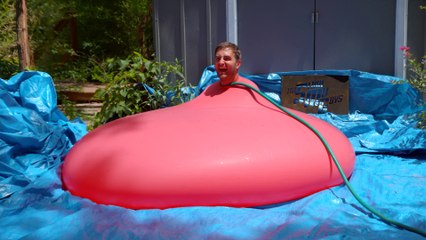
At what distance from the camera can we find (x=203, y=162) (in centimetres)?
194

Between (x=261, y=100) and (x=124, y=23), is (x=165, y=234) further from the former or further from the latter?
(x=124, y=23)

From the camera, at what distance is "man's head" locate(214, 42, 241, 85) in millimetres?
2590

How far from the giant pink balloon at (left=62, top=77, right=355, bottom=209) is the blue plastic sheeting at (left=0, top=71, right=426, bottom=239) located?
66 millimetres

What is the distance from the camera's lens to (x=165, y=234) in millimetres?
1722

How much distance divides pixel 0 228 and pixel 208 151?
1004 millimetres

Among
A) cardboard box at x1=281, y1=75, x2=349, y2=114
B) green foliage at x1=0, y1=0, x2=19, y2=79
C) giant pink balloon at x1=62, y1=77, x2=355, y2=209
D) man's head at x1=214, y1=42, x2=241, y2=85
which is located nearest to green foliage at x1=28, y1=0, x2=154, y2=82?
green foliage at x1=0, y1=0, x2=19, y2=79

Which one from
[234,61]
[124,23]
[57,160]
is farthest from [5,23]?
[234,61]

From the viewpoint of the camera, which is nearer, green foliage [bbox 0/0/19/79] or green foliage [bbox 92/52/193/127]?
green foliage [bbox 92/52/193/127]

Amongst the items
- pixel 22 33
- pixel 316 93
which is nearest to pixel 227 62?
pixel 316 93

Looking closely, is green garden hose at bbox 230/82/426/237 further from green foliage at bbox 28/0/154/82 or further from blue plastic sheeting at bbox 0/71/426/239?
green foliage at bbox 28/0/154/82

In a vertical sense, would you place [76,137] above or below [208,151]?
below

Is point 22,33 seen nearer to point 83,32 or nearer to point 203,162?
point 203,162

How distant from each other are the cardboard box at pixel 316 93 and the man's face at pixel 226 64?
201 cm

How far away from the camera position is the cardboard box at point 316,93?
14.3ft
